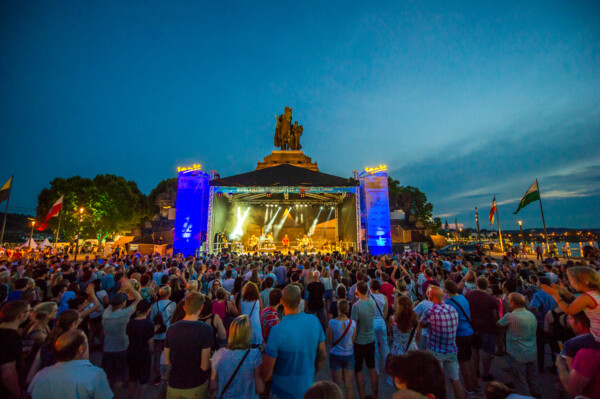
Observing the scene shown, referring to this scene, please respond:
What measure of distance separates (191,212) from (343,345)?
17.3 m

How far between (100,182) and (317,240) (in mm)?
30874

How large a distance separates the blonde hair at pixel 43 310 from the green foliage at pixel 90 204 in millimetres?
32040

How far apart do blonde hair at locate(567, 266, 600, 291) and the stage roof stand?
15720mm

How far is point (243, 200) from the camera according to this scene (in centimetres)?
2528

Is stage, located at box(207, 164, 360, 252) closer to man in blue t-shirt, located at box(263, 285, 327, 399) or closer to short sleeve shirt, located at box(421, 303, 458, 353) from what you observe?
short sleeve shirt, located at box(421, 303, 458, 353)

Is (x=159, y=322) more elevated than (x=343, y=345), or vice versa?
(x=159, y=322)

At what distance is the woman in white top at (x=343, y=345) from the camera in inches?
137

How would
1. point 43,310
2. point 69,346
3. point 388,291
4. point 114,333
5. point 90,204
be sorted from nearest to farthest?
point 69,346 < point 43,310 < point 114,333 < point 388,291 < point 90,204

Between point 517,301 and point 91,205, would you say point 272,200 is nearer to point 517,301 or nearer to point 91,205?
point 91,205

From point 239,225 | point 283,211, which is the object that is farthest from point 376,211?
point 239,225

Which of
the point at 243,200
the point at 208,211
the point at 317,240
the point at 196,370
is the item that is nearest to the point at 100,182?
the point at 243,200

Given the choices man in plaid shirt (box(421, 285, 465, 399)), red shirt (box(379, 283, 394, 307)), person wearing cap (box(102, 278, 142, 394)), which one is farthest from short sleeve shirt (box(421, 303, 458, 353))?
person wearing cap (box(102, 278, 142, 394))

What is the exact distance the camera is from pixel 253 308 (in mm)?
3797

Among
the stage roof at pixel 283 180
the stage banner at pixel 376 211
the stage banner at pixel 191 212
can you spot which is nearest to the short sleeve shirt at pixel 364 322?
the stage roof at pixel 283 180
